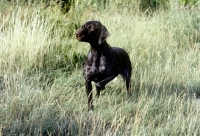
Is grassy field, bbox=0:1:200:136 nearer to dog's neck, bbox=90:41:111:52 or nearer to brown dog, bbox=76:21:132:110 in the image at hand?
brown dog, bbox=76:21:132:110

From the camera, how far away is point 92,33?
4.22 meters

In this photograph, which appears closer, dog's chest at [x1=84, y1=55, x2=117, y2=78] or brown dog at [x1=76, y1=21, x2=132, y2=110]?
brown dog at [x1=76, y1=21, x2=132, y2=110]

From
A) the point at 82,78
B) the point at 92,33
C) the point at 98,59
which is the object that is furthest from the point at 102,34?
the point at 82,78

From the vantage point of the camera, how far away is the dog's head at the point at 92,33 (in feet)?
13.7

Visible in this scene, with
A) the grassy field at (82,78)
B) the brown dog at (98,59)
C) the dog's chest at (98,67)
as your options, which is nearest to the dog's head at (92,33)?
the brown dog at (98,59)

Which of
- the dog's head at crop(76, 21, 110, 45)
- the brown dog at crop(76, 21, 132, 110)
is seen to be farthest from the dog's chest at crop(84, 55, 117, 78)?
the dog's head at crop(76, 21, 110, 45)

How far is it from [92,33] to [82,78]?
1459 mm

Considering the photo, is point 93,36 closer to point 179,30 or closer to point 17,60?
point 17,60

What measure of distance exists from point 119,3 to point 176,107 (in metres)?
7.62

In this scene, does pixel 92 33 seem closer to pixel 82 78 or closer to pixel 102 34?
pixel 102 34

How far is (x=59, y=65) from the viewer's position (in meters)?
6.12

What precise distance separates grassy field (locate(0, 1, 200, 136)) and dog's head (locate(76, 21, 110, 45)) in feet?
2.27

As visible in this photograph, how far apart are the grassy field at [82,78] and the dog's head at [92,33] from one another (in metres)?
0.69

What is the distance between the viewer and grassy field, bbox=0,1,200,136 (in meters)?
3.65
